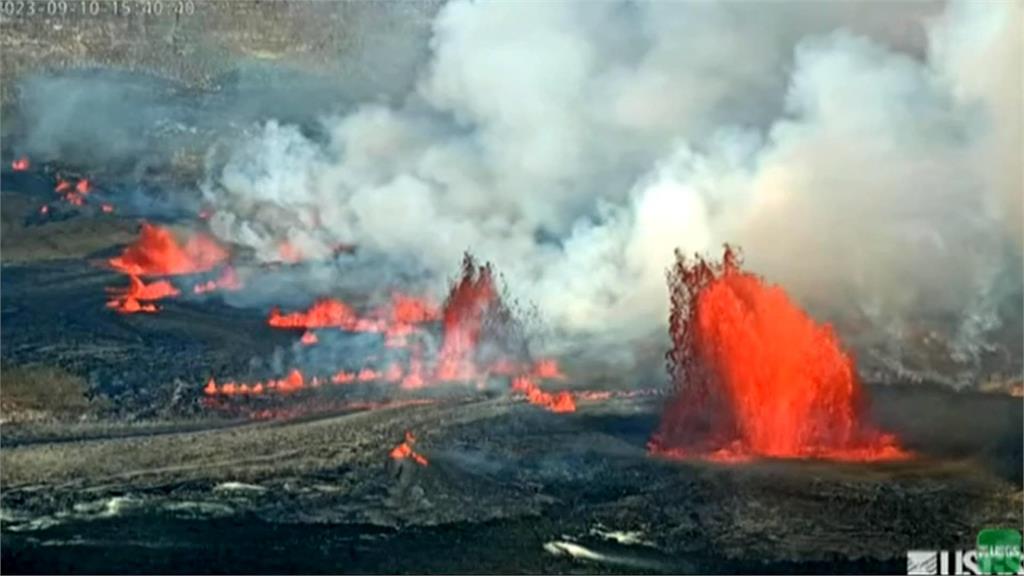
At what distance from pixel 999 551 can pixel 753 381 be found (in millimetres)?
2464

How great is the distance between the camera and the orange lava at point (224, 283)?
12.4 meters

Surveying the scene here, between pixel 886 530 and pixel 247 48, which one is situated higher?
pixel 247 48

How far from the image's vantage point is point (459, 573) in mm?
10742

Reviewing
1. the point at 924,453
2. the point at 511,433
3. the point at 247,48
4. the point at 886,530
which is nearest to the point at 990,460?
the point at 924,453

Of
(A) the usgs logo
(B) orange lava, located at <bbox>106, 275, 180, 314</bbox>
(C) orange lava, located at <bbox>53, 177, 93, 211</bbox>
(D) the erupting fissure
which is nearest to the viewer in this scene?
(A) the usgs logo

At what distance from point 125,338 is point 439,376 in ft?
9.00

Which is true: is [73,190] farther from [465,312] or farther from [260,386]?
[465,312]

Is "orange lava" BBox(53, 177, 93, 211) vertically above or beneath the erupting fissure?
above

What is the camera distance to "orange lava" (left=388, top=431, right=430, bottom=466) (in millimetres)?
11609

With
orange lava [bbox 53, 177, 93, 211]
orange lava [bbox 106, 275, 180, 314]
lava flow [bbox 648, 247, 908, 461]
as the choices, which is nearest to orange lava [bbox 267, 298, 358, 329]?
orange lava [bbox 106, 275, 180, 314]

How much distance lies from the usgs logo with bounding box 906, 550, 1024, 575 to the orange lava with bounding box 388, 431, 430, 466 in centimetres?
397

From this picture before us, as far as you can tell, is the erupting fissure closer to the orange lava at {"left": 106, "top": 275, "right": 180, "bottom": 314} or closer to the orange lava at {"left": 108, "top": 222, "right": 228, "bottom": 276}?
the orange lava at {"left": 108, "top": 222, "right": 228, "bottom": 276}

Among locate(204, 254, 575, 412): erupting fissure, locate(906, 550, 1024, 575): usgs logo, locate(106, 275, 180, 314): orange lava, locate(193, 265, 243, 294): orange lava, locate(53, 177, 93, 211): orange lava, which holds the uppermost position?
locate(53, 177, 93, 211): orange lava

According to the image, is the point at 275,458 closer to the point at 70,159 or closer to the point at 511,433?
the point at 511,433
